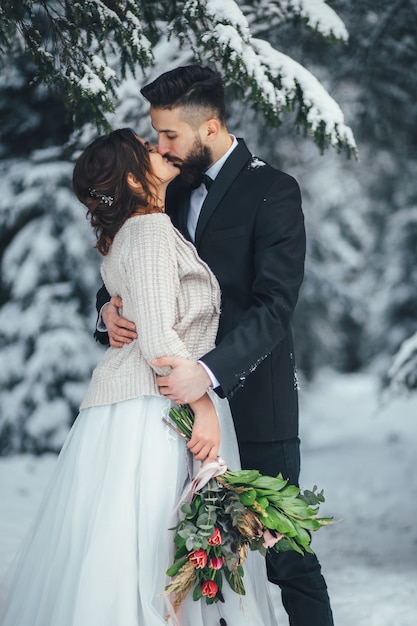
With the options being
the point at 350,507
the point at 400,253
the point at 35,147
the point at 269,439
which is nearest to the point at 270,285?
the point at 269,439

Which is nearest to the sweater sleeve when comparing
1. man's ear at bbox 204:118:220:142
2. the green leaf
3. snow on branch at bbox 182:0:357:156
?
man's ear at bbox 204:118:220:142

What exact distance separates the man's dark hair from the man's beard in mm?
150

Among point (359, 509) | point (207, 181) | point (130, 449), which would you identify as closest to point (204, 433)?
point (130, 449)

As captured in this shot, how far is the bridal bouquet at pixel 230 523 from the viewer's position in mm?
2738

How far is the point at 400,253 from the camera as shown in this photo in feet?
44.5

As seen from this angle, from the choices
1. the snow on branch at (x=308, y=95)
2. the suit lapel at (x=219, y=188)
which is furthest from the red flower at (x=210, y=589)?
the snow on branch at (x=308, y=95)

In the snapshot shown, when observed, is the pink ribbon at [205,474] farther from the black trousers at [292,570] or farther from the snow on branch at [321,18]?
the snow on branch at [321,18]

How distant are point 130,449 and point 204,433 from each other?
0.28 m

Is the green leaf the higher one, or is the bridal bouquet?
the bridal bouquet

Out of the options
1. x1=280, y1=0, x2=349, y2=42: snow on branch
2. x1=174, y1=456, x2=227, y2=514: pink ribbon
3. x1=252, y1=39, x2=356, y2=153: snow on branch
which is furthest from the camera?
x1=280, y1=0, x2=349, y2=42: snow on branch

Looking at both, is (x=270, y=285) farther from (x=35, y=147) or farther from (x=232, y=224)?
(x=35, y=147)

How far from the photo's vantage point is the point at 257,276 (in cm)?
297

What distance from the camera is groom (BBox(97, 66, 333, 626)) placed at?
119 inches

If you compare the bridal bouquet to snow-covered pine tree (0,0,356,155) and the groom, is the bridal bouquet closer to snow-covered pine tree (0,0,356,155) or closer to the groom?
the groom
